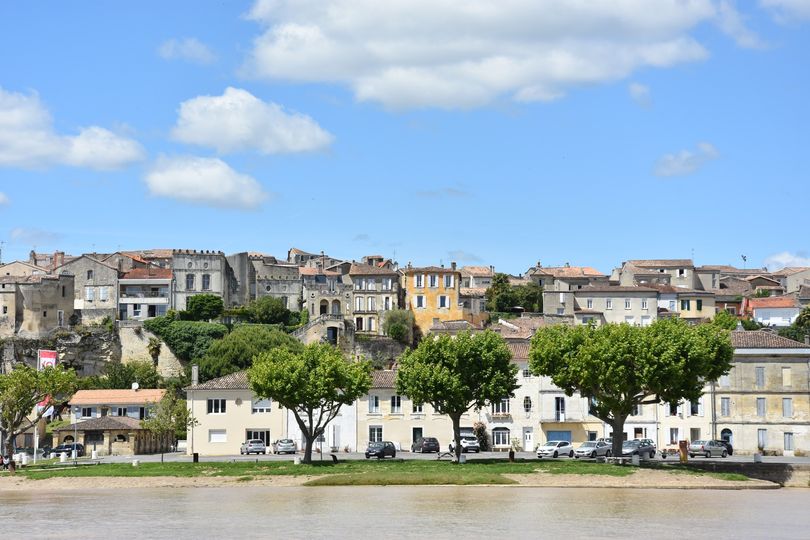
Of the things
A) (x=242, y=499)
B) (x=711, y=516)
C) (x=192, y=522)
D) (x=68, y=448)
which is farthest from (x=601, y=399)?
(x=68, y=448)

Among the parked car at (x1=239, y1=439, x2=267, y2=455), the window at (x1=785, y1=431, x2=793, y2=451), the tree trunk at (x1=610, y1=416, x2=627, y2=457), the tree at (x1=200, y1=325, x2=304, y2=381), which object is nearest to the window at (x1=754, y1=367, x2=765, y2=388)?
the window at (x1=785, y1=431, x2=793, y2=451)

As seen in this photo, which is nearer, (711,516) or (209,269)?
(711,516)

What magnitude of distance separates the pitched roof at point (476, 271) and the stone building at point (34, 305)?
6222 centimetres

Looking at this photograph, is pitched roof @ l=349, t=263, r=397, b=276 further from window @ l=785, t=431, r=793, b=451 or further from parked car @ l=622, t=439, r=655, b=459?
parked car @ l=622, t=439, r=655, b=459

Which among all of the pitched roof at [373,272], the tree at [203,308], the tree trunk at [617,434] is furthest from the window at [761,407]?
the tree at [203,308]

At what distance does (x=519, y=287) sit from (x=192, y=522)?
9732 cm

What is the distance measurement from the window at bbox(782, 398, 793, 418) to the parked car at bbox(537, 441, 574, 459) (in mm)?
14403

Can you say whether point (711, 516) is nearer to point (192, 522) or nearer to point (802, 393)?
point (192, 522)

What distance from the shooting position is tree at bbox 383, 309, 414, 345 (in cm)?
11875

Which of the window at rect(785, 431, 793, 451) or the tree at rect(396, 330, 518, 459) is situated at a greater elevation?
the tree at rect(396, 330, 518, 459)

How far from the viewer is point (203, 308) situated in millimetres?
121188

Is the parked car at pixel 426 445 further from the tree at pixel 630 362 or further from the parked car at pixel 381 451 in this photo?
the tree at pixel 630 362

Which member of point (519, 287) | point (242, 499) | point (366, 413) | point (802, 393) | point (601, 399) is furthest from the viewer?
point (519, 287)

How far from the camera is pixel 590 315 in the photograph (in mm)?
120250
